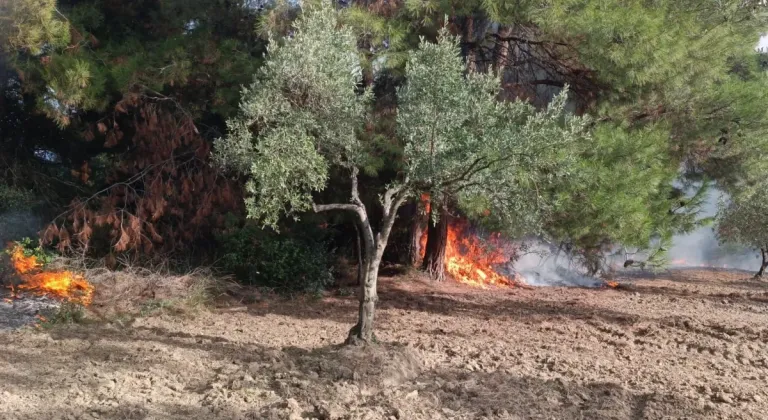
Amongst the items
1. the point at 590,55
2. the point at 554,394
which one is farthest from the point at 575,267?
the point at 554,394

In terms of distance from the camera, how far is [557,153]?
268 inches

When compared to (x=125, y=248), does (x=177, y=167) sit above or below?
above

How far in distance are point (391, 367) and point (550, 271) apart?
507 inches

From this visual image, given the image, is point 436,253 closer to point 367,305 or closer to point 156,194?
point 156,194

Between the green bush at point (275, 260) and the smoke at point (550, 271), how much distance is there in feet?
22.9

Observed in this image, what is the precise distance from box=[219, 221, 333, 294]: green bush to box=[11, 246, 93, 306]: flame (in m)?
2.73

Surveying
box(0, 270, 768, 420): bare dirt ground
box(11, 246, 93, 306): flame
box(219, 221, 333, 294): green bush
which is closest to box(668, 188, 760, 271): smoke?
box(0, 270, 768, 420): bare dirt ground

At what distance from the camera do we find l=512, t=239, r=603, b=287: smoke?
17219mm

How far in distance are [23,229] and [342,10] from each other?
7265mm

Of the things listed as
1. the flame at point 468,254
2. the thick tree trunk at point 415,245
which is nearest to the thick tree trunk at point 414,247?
the thick tree trunk at point 415,245

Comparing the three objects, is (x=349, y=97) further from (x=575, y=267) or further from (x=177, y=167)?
(x=575, y=267)

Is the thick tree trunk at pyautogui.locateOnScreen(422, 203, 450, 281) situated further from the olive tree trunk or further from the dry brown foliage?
the olive tree trunk

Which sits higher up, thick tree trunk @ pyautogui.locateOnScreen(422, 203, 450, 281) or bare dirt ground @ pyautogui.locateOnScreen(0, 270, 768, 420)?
thick tree trunk @ pyautogui.locateOnScreen(422, 203, 450, 281)

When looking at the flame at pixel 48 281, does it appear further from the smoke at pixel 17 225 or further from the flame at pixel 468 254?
the flame at pixel 468 254
